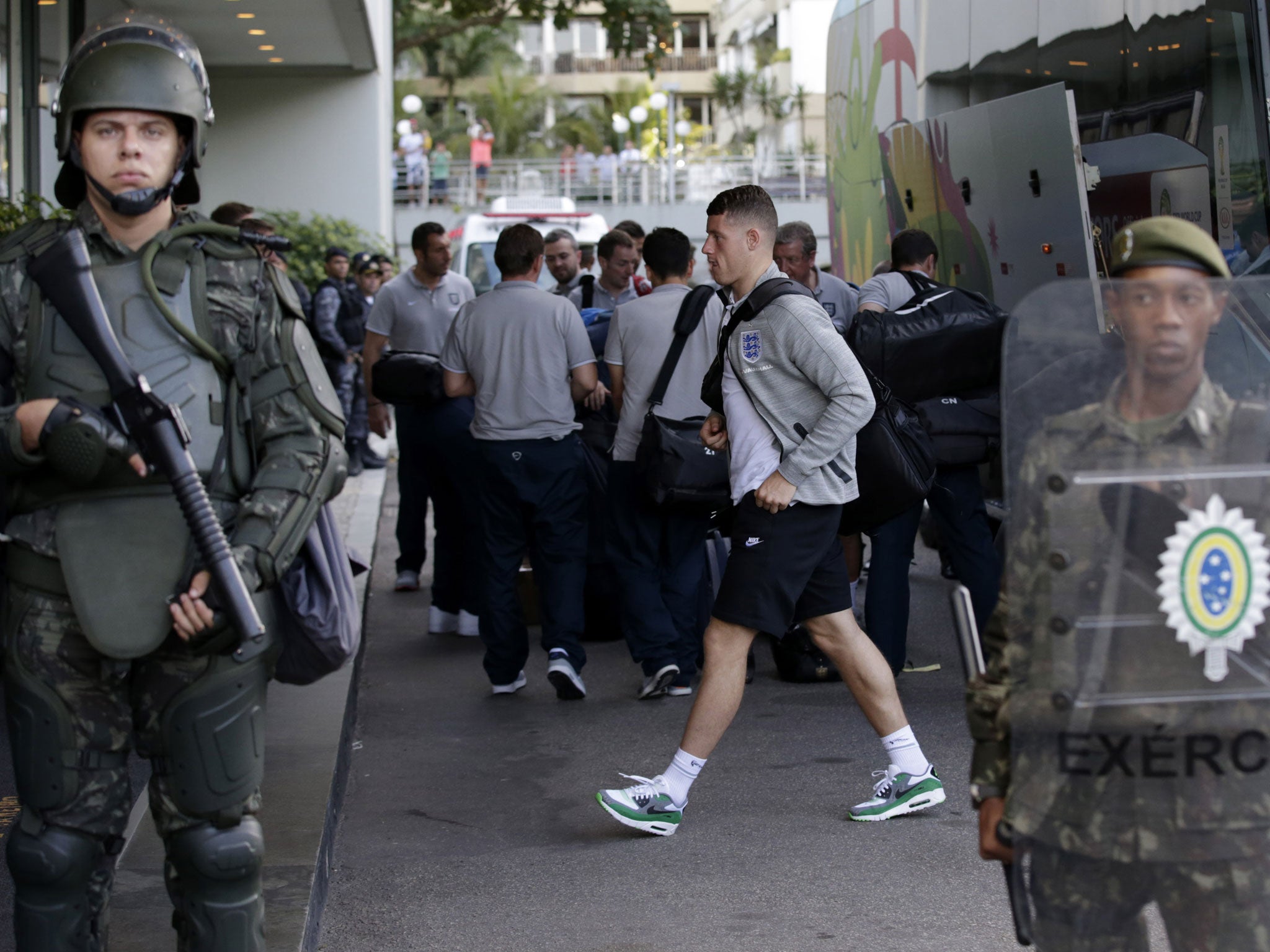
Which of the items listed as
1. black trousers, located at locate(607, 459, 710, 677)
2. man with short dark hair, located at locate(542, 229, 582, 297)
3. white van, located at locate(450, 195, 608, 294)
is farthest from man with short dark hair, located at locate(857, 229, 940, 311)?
white van, located at locate(450, 195, 608, 294)

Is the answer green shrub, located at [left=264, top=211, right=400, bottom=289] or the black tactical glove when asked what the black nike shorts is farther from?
green shrub, located at [left=264, top=211, right=400, bottom=289]

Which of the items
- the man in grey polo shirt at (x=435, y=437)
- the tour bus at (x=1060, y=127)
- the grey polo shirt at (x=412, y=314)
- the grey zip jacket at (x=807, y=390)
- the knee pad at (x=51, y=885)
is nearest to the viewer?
the knee pad at (x=51, y=885)

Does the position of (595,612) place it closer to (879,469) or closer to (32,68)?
(879,469)

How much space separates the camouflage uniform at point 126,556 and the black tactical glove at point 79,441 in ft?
0.18

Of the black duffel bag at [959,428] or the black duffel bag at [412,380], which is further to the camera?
the black duffel bag at [412,380]

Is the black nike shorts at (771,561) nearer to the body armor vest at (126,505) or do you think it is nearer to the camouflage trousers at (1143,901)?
the body armor vest at (126,505)

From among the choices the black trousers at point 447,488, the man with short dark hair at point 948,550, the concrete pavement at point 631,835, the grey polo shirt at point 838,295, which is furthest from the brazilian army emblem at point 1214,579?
the grey polo shirt at point 838,295

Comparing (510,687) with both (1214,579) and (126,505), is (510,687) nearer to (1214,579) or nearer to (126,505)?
(126,505)

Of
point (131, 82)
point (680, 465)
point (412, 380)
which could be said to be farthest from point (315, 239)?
point (131, 82)

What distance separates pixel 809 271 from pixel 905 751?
3671 millimetres

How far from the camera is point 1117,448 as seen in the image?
7.16 feet

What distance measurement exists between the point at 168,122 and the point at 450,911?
2.40 m

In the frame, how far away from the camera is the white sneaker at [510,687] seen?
22.9ft

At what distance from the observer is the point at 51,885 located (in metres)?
2.97
